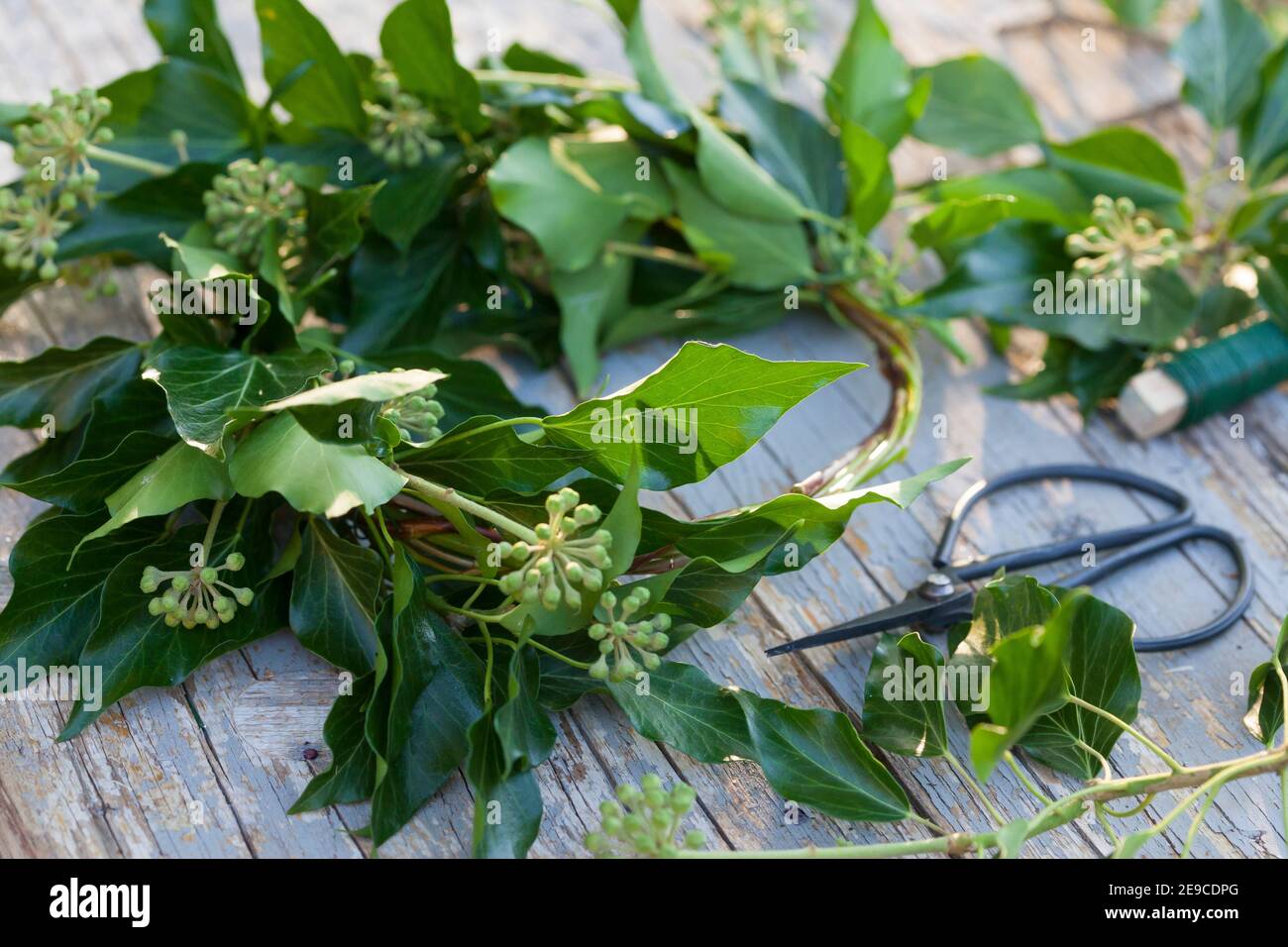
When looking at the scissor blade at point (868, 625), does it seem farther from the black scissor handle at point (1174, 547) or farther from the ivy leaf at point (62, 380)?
the ivy leaf at point (62, 380)

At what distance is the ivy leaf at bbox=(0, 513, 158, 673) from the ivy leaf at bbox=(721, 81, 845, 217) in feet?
1.89

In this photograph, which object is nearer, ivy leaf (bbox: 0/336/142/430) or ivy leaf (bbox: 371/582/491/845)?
ivy leaf (bbox: 371/582/491/845)

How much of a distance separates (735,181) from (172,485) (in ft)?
1.64

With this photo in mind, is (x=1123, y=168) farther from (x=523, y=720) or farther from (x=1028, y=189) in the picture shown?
(x=523, y=720)

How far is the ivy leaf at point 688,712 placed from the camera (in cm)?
70

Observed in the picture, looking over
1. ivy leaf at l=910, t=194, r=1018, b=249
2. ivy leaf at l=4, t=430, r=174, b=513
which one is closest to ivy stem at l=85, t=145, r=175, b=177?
ivy leaf at l=4, t=430, r=174, b=513

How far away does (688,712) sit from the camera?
709 millimetres

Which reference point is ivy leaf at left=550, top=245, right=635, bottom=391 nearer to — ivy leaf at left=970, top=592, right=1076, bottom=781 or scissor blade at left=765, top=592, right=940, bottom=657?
scissor blade at left=765, top=592, right=940, bottom=657

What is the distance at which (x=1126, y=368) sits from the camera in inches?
39.6

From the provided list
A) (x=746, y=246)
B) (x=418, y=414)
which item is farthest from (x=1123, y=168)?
(x=418, y=414)

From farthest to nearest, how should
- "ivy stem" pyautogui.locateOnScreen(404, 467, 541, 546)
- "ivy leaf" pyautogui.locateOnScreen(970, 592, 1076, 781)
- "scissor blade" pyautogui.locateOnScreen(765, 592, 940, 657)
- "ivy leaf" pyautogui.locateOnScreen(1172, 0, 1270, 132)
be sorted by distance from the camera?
"ivy leaf" pyautogui.locateOnScreen(1172, 0, 1270, 132) → "scissor blade" pyautogui.locateOnScreen(765, 592, 940, 657) → "ivy stem" pyautogui.locateOnScreen(404, 467, 541, 546) → "ivy leaf" pyautogui.locateOnScreen(970, 592, 1076, 781)

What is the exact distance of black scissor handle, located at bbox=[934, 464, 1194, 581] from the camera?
2.79ft

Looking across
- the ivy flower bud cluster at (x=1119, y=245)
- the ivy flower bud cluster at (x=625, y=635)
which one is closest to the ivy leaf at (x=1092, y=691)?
the ivy flower bud cluster at (x=625, y=635)
